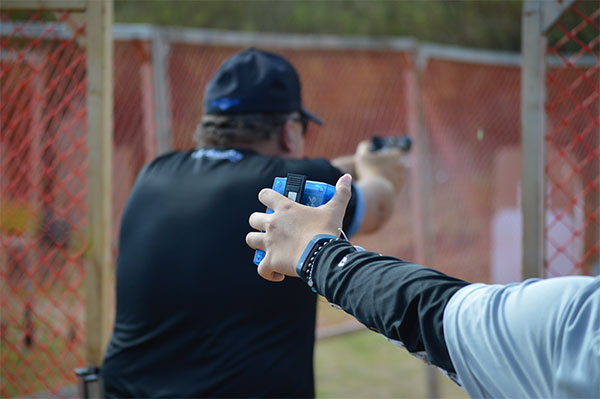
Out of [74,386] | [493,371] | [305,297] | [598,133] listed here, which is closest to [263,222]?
[493,371]

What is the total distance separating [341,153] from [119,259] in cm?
257

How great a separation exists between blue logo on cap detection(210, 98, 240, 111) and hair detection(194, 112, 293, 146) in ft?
0.10

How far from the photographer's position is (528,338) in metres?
0.86

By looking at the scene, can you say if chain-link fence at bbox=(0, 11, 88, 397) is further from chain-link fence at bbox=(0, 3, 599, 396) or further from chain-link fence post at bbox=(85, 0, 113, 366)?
chain-link fence post at bbox=(85, 0, 113, 366)

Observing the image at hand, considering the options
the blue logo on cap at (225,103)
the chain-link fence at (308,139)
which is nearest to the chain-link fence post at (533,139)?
the chain-link fence at (308,139)

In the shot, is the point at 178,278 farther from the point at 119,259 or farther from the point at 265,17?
the point at 265,17

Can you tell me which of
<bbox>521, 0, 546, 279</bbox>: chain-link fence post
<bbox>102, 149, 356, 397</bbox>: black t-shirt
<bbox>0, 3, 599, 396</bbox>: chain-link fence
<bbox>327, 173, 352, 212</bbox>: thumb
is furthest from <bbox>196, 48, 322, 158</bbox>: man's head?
<bbox>327, 173, 352, 212</bbox>: thumb

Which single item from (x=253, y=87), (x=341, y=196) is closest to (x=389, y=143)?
(x=253, y=87)

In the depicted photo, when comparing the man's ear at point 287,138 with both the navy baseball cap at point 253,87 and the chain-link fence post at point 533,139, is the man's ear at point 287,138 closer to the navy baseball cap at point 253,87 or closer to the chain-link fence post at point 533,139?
the navy baseball cap at point 253,87

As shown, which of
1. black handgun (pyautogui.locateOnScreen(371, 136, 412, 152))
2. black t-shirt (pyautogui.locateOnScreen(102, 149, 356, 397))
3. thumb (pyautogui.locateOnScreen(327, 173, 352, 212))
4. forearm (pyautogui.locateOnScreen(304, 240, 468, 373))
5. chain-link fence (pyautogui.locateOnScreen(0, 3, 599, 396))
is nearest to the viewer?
forearm (pyautogui.locateOnScreen(304, 240, 468, 373))

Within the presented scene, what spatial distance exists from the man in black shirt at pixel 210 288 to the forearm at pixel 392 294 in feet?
2.39

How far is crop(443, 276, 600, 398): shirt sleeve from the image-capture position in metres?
0.83

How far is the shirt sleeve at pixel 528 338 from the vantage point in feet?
2.72

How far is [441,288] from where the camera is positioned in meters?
0.97
